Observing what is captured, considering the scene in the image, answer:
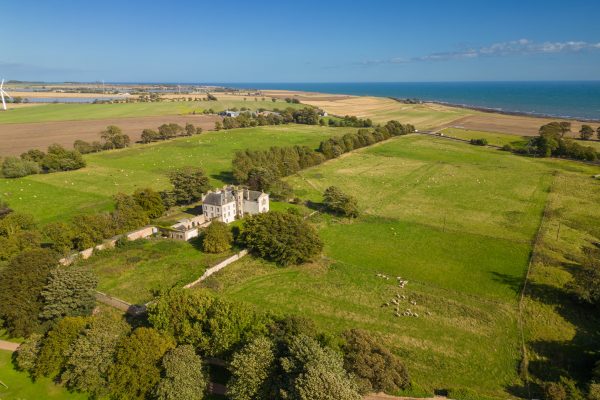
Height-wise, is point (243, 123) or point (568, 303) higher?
point (243, 123)

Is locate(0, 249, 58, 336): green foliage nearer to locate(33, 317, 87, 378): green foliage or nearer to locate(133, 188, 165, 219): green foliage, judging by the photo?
locate(33, 317, 87, 378): green foliage

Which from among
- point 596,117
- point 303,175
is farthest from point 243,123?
point 596,117

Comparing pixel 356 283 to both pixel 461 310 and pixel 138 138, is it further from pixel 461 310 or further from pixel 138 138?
pixel 138 138

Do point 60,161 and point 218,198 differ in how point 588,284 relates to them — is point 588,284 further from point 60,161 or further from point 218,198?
point 60,161

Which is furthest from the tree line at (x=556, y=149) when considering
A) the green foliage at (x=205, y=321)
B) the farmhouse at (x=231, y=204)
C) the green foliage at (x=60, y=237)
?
the green foliage at (x=60, y=237)

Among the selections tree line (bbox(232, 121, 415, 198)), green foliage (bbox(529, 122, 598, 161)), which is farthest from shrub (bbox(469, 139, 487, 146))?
tree line (bbox(232, 121, 415, 198))

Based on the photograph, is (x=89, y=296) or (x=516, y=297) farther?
(x=516, y=297)

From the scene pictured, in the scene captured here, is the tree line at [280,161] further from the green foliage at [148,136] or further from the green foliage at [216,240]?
the green foliage at [148,136]
